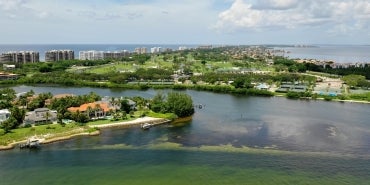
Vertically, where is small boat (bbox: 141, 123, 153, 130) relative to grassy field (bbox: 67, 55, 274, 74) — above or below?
below

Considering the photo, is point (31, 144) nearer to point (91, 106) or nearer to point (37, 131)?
point (37, 131)

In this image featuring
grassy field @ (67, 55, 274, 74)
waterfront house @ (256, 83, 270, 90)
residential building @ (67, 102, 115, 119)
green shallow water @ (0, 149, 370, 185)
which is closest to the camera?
green shallow water @ (0, 149, 370, 185)

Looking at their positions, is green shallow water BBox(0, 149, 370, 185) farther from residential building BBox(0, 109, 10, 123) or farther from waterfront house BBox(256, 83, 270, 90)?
waterfront house BBox(256, 83, 270, 90)

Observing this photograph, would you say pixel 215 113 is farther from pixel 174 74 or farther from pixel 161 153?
pixel 174 74

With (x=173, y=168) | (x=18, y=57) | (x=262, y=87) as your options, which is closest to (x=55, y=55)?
(x=18, y=57)

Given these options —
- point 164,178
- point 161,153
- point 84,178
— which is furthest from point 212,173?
point 84,178

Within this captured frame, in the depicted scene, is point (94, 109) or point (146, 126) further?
point (94, 109)

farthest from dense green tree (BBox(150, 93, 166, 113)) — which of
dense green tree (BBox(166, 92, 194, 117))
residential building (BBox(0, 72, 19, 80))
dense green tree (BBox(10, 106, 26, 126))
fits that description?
residential building (BBox(0, 72, 19, 80))

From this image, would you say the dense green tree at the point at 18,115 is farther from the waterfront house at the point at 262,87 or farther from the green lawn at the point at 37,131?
the waterfront house at the point at 262,87
